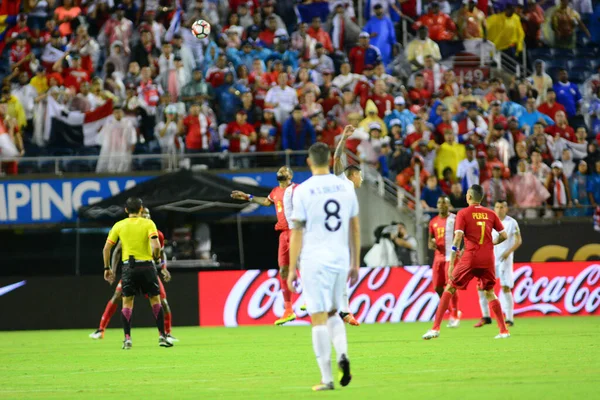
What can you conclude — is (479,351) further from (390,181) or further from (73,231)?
(73,231)

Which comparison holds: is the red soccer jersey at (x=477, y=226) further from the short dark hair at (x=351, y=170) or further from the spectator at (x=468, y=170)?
the spectator at (x=468, y=170)

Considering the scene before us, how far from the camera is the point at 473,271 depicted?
53.7 ft

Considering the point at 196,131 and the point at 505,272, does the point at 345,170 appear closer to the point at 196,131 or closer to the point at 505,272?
the point at 505,272

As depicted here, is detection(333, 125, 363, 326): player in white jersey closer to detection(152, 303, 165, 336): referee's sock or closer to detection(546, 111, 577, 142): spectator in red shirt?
detection(152, 303, 165, 336): referee's sock

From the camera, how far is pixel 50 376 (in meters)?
12.2

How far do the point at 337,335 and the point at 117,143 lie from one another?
52.8ft

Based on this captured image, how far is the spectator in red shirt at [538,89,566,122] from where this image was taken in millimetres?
27609

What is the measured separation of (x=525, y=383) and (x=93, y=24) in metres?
21.2

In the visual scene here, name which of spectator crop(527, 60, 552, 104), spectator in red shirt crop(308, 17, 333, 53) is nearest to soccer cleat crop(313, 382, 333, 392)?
spectator in red shirt crop(308, 17, 333, 53)

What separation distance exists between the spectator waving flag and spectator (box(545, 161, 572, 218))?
9910 millimetres

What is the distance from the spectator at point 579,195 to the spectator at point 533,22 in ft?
23.5

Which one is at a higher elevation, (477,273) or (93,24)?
(93,24)

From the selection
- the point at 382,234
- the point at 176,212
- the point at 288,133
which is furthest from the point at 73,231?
the point at 382,234

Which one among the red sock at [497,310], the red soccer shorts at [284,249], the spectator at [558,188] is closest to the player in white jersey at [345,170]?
the red soccer shorts at [284,249]
